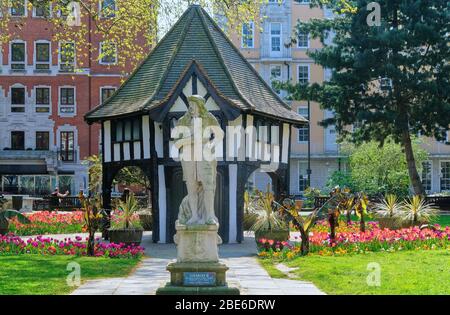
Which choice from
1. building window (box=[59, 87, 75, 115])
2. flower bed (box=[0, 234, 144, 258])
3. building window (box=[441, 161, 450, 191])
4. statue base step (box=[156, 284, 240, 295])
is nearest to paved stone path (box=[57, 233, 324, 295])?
statue base step (box=[156, 284, 240, 295])

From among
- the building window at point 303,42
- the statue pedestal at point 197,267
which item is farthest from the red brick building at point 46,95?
the statue pedestal at point 197,267

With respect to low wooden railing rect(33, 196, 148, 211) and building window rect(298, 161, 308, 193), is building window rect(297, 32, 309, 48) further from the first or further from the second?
low wooden railing rect(33, 196, 148, 211)

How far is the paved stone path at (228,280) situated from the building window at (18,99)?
40.9m

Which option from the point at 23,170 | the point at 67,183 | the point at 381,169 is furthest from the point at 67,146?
the point at 381,169

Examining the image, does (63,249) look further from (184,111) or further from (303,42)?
(303,42)

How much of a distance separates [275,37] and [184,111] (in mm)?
41993

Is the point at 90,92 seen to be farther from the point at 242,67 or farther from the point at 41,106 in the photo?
the point at 242,67

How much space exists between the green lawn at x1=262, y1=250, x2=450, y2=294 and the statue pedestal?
6.64 ft

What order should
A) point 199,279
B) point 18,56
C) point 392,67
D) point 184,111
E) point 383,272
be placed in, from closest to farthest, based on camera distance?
point 199,279 < point 383,272 < point 184,111 < point 392,67 < point 18,56

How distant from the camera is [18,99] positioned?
196 ft

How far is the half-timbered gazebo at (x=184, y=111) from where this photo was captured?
85.5 feet

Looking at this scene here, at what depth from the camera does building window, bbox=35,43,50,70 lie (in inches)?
2360
